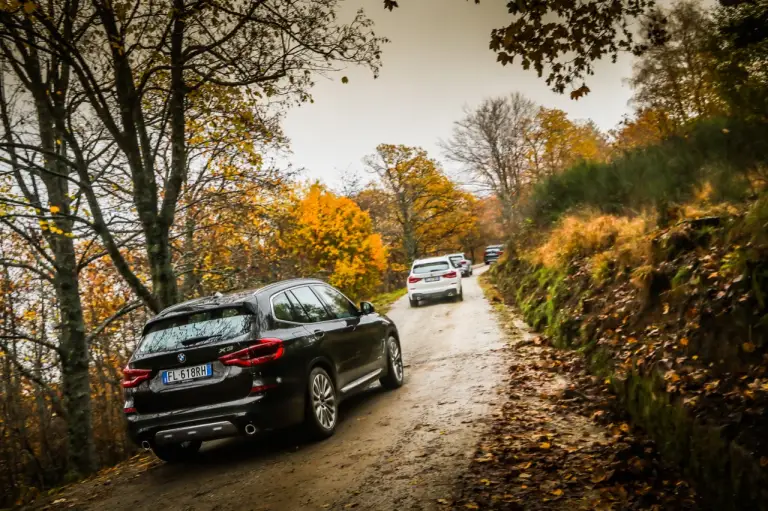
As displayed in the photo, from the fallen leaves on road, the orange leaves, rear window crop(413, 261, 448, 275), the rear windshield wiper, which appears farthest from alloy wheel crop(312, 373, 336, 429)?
the orange leaves

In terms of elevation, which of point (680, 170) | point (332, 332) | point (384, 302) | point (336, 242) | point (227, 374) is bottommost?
point (384, 302)

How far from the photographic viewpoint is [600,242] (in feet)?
35.2

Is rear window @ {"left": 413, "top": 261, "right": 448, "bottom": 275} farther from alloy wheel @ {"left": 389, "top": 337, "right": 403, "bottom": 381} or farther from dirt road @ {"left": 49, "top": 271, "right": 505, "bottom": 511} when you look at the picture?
dirt road @ {"left": 49, "top": 271, "right": 505, "bottom": 511}

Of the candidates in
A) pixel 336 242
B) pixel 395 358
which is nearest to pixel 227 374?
pixel 395 358

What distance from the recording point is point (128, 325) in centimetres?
1823

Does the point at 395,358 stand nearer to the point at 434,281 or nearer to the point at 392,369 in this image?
the point at 392,369

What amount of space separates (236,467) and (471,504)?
9.05 feet

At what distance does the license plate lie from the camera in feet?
17.6

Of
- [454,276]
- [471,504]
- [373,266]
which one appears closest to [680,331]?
[471,504]

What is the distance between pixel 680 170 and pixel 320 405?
8225 mm

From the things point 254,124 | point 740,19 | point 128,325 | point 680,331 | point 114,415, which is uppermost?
point 254,124

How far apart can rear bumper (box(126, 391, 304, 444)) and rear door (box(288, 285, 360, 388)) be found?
3.65 feet

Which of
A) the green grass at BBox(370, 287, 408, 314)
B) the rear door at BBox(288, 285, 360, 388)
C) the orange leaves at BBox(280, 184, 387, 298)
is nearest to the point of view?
the rear door at BBox(288, 285, 360, 388)

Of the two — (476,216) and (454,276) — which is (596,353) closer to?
(454,276)
